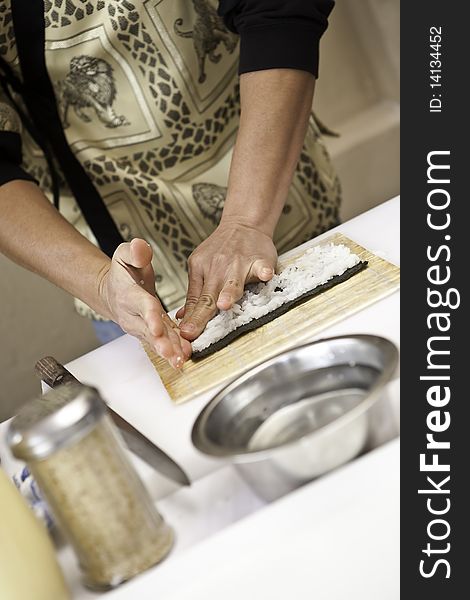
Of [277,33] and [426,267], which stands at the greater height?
[277,33]

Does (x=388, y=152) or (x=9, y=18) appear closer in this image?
(x=9, y=18)

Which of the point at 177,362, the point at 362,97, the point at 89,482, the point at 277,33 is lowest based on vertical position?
the point at 362,97

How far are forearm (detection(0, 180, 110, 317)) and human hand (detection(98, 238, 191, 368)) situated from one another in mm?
61

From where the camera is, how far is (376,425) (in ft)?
2.22

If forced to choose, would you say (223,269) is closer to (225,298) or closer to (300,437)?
(225,298)

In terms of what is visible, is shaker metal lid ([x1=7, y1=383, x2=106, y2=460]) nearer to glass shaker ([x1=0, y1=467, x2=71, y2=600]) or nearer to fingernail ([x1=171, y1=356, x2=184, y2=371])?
glass shaker ([x1=0, y1=467, x2=71, y2=600])

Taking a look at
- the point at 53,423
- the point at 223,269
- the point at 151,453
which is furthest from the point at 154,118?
the point at 53,423

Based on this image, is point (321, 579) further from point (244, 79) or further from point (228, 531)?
point (244, 79)

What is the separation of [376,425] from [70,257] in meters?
0.58

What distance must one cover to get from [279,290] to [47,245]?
13.3 inches

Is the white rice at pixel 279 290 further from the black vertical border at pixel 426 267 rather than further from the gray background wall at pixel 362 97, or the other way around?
the gray background wall at pixel 362 97

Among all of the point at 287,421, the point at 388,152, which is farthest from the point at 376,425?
the point at 388,152

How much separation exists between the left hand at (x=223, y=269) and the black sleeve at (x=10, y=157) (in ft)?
0.96

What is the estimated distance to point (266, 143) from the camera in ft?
3.85
